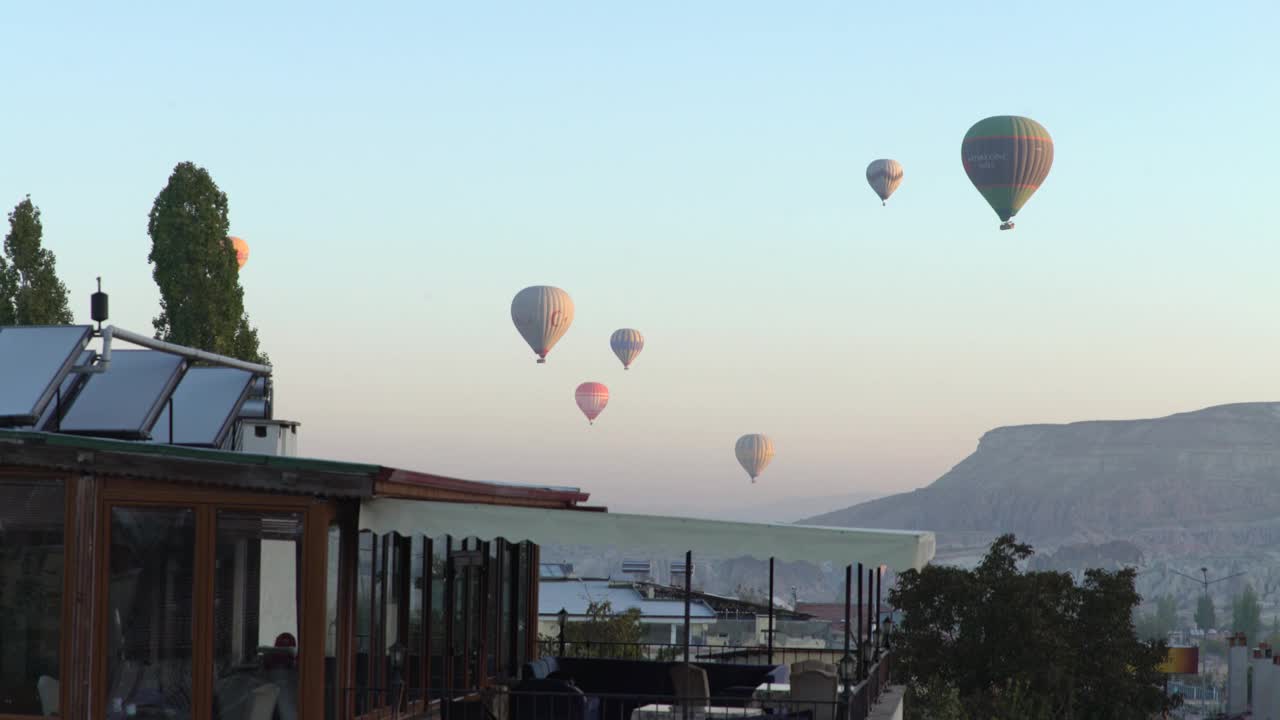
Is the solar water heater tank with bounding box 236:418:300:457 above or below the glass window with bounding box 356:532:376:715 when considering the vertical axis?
above

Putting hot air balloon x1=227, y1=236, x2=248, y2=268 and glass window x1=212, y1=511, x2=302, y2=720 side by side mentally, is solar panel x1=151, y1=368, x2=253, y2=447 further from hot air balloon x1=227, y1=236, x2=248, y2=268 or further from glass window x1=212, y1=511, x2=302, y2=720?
hot air balloon x1=227, y1=236, x2=248, y2=268

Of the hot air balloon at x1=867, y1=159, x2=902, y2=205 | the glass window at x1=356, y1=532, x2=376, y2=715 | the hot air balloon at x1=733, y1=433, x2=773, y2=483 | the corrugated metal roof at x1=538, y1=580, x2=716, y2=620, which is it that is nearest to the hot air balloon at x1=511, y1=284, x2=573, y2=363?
the corrugated metal roof at x1=538, y1=580, x2=716, y2=620

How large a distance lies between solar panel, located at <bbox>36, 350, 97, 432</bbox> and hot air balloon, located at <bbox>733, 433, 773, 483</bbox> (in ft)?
291

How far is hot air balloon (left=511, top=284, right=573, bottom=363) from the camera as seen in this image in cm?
6228

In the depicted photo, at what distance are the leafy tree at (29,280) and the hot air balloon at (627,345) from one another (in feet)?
155

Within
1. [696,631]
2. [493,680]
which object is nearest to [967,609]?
[696,631]

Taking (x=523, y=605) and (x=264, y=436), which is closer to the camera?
(x=264, y=436)

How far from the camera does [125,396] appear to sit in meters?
14.8

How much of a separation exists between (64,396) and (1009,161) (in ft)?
160

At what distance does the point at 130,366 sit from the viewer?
15695 millimetres

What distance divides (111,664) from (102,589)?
1.99ft

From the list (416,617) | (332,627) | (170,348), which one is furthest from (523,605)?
(332,627)

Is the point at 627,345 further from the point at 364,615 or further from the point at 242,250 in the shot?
the point at 364,615

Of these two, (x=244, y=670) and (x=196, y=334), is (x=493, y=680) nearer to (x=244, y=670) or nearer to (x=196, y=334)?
(x=244, y=670)
